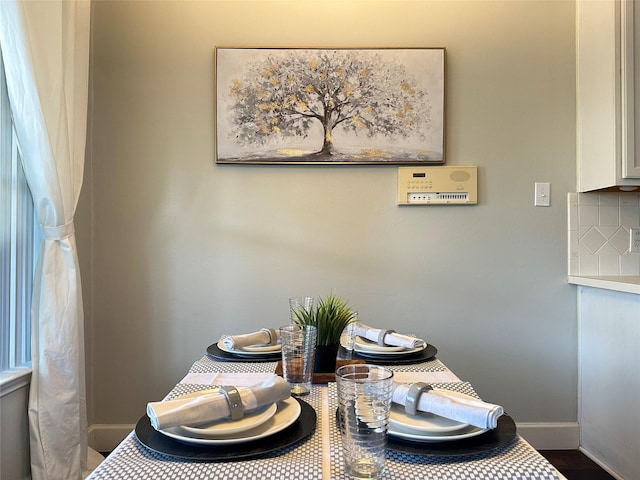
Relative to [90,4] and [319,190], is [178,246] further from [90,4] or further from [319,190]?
[90,4]

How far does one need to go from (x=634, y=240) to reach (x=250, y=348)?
6.42 ft

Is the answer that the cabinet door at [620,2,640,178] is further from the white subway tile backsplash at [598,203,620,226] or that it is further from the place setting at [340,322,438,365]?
the place setting at [340,322,438,365]

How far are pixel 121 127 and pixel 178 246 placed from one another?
63 cm

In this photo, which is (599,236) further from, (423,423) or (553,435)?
(423,423)

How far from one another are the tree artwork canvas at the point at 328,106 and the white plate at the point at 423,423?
1.53 m

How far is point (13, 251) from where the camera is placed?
168 cm

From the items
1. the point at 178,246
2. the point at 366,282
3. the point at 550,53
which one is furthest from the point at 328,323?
the point at 550,53

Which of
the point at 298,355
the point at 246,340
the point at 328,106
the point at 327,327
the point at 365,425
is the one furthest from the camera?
the point at 328,106

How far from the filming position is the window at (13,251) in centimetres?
165

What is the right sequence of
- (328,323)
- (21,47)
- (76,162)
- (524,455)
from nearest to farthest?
(524,455)
(328,323)
(21,47)
(76,162)

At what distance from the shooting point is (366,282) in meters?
2.26

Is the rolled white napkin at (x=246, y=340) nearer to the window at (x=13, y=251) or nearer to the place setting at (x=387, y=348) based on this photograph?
the place setting at (x=387, y=348)

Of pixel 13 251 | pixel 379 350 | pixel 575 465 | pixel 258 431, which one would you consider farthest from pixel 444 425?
pixel 575 465

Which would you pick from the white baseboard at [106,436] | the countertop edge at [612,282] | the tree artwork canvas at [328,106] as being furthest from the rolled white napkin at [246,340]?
the countertop edge at [612,282]
